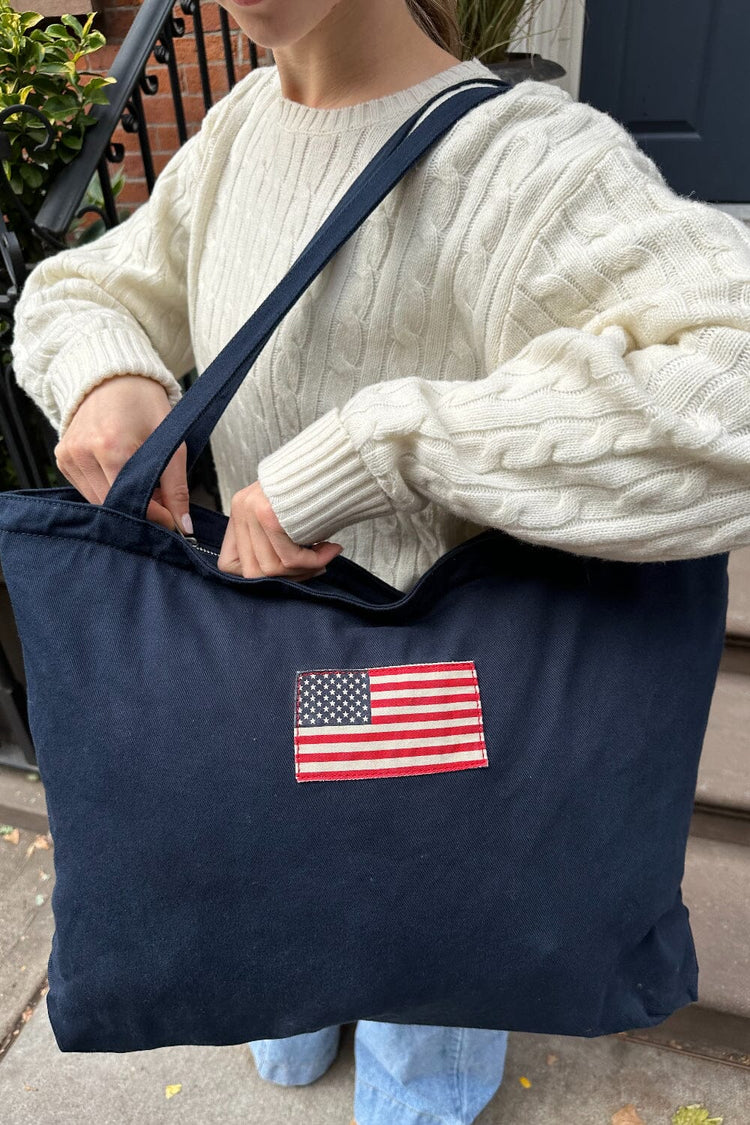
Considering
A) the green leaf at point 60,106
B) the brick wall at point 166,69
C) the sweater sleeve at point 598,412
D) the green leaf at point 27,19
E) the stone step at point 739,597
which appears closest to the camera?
the sweater sleeve at point 598,412

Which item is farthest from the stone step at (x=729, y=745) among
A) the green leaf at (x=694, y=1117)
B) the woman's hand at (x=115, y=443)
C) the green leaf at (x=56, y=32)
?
the green leaf at (x=56, y=32)

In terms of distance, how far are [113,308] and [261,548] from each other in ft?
1.70

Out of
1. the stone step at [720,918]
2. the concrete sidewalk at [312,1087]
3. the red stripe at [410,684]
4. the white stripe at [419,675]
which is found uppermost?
the white stripe at [419,675]

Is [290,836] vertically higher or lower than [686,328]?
lower

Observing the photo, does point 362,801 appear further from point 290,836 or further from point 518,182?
point 518,182

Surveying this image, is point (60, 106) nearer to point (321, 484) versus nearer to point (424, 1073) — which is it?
point (321, 484)

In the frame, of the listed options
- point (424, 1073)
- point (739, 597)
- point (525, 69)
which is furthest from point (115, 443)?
point (525, 69)

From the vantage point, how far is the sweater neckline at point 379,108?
0.90 m

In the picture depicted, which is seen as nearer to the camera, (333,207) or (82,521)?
(82,521)

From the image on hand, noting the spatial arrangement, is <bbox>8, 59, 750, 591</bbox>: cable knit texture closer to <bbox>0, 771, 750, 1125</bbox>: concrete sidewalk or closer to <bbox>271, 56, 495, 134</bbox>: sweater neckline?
<bbox>271, 56, 495, 134</bbox>: sweater neckline

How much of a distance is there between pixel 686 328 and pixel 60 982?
97 centimetres

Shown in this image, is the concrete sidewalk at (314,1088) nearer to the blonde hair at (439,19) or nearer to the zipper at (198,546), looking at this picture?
the zipper at (198,546)

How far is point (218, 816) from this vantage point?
79cm

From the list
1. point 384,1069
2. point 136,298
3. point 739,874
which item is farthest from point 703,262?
point 739,874
